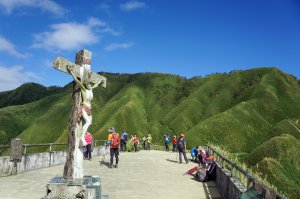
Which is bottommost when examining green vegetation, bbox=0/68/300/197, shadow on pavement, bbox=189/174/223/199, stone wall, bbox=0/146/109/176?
shadow on pavement, bbox=189/174/223/199

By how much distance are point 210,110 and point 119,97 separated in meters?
38.6

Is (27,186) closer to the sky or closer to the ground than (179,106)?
closer to the ground

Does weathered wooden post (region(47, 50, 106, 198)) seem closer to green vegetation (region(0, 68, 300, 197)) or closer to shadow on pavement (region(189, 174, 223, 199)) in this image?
shadow on pavement (region(189, 174, 223, 199))

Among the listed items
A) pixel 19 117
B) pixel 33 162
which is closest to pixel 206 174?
pixel 33 162

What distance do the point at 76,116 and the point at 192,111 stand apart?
116 metres

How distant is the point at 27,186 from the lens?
1408cm

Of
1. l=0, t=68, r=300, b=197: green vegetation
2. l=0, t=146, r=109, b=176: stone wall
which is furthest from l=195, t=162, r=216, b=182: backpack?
l=0, t=68, r=300, b=197: green vegetation

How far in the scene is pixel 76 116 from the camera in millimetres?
9164

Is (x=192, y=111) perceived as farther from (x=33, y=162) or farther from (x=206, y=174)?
(x=206, y=174)

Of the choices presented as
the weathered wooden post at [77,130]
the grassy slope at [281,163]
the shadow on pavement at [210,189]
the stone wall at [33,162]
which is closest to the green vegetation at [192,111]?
the grassy slope at [281,163]

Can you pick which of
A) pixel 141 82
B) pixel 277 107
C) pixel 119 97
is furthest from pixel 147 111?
pixel 277 107

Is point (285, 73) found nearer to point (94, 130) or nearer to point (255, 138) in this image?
point (255, 138)

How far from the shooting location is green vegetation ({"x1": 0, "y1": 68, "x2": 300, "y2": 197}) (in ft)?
331

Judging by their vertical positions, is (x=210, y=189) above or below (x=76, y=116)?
below
